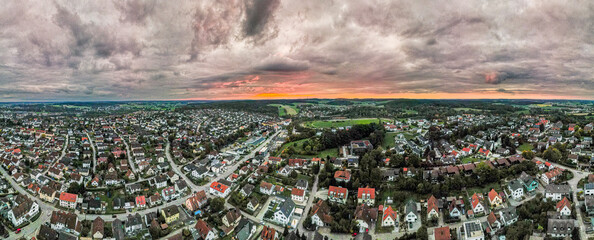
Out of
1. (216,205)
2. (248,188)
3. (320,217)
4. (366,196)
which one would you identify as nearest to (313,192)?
(366,196)

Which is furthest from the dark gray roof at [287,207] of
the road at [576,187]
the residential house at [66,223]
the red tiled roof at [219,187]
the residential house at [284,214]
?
the road at [576,187]

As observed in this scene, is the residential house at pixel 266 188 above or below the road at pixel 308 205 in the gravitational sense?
above

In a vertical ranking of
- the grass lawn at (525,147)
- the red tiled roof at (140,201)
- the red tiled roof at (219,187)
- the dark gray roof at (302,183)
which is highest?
the grass lawn at (525,147)

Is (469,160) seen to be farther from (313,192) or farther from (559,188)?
(313,192)

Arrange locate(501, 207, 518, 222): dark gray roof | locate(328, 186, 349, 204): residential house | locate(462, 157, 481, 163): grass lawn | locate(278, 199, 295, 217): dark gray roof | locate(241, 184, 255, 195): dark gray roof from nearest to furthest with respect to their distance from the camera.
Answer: locate(501, 207, 518, 222): dark gray roof → locate(278, 199, 295, 217): dark gray roof → locate(328, 186, 349, 204): residential house → locate(241, 184, 255, 195): dark gray roof → locate(462, 157, 481, 163): grass lawn

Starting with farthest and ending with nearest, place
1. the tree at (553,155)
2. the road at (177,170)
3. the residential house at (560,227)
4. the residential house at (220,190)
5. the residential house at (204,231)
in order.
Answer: the tree at (553,155), the road at (177,170), the residential house at (220,190), the residential house at (204,231), the residential house at (560,227)

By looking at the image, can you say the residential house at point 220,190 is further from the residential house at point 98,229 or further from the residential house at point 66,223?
the residential house at point 66,223

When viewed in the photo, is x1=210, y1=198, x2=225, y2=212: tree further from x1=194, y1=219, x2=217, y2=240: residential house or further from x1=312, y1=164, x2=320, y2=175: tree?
x1=312, y1=164, x2=320, y2=175: tree

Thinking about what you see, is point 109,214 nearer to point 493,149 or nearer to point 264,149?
point 264,149

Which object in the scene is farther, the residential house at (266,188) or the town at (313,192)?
the residential house at (266,188)

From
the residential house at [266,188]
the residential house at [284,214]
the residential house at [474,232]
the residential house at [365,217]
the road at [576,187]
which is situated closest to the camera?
the road at [576,187]

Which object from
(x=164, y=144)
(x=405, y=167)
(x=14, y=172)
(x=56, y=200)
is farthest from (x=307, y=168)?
(x=14, y=172)

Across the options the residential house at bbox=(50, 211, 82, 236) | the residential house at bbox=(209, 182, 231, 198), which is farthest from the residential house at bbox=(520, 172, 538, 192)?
the residential house at bbox=(50, 211, 82, 236)
